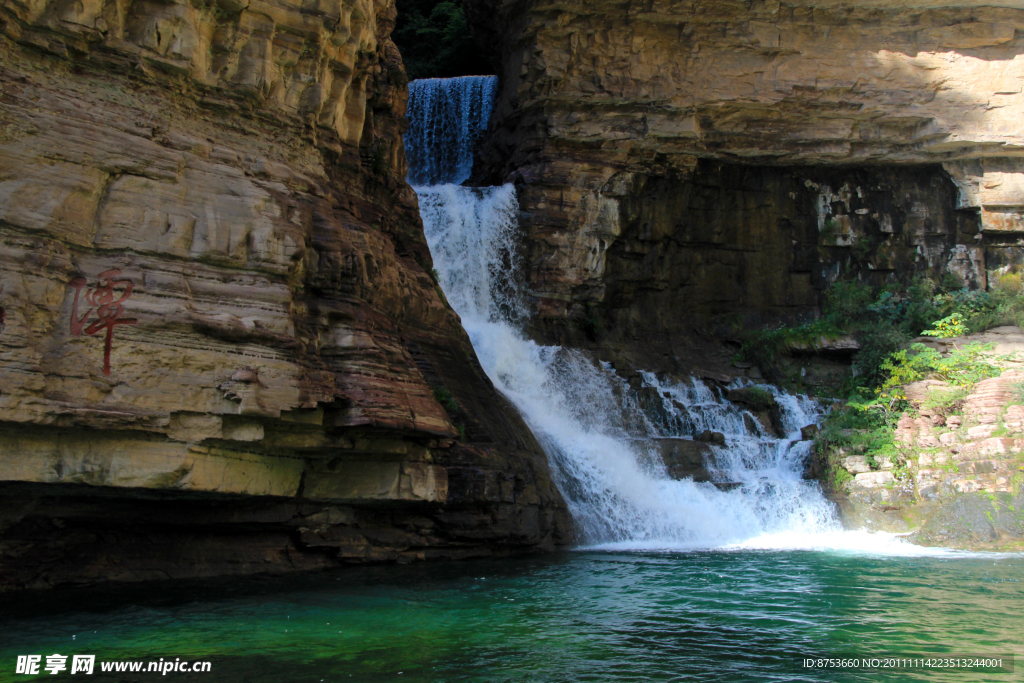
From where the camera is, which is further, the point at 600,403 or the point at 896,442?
the point at 600,403

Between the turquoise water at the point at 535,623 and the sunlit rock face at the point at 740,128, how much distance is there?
43.4 ft

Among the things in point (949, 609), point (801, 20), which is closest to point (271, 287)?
point (949, 609)

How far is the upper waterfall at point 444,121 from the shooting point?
1037 inches

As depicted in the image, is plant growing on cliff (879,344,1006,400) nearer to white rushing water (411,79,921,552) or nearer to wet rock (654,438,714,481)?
white rushing water (411,79,921,552)

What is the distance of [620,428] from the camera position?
20.3m

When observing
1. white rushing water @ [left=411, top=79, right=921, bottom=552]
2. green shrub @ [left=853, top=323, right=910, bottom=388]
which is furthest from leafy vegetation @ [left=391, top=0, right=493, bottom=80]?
Answer: green shrub @ [left=853, top=323, right=910, bottom=388]

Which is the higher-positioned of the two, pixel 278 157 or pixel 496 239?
pixel 496 239

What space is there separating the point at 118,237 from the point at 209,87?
2569 mm

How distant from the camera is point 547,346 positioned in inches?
879

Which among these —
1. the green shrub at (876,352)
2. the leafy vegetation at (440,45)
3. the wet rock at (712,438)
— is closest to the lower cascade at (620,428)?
the wet rock at (712,438)

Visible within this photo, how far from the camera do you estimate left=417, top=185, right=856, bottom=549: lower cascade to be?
15969 millimetres

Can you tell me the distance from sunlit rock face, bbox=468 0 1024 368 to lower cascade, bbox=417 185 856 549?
1615 mm

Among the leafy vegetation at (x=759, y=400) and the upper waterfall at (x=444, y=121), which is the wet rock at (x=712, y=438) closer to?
the leafy vegetation at (x=759, y=400)

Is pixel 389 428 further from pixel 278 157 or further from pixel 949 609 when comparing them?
pixel 949 609
